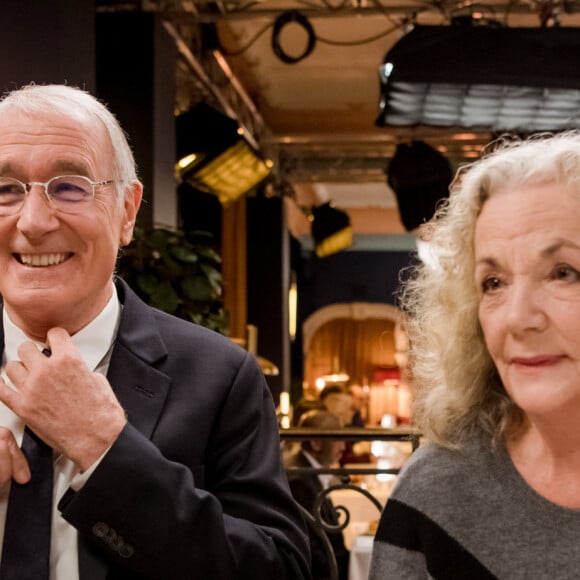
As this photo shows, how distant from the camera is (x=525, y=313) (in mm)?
1312

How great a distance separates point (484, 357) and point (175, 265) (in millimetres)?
3435

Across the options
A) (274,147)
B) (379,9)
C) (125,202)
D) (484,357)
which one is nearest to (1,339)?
(125,202)

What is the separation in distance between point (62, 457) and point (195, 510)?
0.24 metres

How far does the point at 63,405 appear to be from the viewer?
138cm

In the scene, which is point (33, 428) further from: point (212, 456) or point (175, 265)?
point (175, 265)

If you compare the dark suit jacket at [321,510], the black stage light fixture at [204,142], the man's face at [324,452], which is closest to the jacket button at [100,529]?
the dark suit jacket at [321,510]

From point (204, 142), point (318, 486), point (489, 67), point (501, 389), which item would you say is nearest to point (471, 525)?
point (501, 389)

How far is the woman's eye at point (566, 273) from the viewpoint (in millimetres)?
1312

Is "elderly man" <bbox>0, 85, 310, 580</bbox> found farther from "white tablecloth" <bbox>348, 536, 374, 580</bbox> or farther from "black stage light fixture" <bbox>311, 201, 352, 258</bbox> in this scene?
"black stage light fixture" <bbox>311, 201, 352, 258</bbox>

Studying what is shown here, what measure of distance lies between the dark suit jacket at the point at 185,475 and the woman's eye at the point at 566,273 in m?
0.53

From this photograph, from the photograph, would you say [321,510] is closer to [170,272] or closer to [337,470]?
[337,470]

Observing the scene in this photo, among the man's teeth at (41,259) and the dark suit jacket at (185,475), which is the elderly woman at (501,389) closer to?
the dark suit jacket at (185,475)

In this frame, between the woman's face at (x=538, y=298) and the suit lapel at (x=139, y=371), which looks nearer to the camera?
the woman's face at (x=538, y=298)

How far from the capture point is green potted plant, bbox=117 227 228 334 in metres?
4.80
